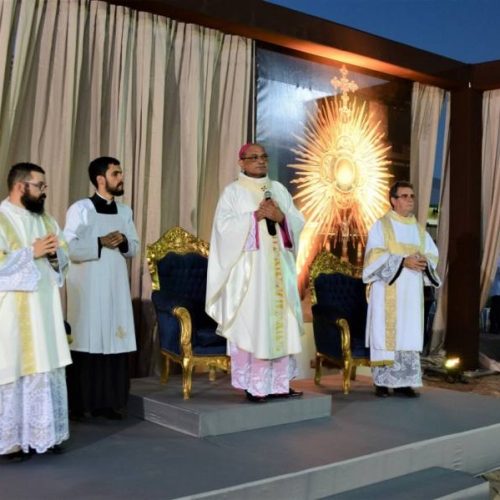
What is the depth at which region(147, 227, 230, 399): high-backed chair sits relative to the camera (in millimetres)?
4574

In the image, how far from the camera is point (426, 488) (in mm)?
3611

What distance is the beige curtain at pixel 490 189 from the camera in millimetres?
7918

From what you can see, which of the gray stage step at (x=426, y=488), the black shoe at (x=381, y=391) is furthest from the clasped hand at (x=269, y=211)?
the black shoe at (x=381, y=391)

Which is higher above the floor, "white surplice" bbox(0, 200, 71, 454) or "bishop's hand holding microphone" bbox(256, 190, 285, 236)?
"bishop's hand holding microphone" bbox(256, 190, 285, 236)

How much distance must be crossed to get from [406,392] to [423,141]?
3497 mm

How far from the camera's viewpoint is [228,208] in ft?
14.8

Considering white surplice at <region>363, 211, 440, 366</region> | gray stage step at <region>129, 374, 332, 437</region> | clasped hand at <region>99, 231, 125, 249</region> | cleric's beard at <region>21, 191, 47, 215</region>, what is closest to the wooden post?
white surplice at <region>363, 211, 440, 366</region>

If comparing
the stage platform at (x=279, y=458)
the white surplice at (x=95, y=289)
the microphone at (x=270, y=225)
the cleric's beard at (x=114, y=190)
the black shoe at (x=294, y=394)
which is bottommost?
the stage platform at (x=279, y=458)

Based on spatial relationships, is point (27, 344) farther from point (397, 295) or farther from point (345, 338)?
point (397, 295)

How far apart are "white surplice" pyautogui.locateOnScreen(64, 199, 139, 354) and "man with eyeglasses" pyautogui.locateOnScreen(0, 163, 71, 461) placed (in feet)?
1.93

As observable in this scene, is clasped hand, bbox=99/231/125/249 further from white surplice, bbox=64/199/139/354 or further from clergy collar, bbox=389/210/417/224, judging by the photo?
clergy collar, bbox=389/210/417/224

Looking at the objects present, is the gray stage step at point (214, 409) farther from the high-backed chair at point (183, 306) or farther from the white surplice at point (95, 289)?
the white surplice at point (95, 289)

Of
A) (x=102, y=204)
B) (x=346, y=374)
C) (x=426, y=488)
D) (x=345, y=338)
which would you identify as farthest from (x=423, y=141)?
(x=426, y=488)

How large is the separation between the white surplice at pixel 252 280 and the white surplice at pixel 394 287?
0.93 m
